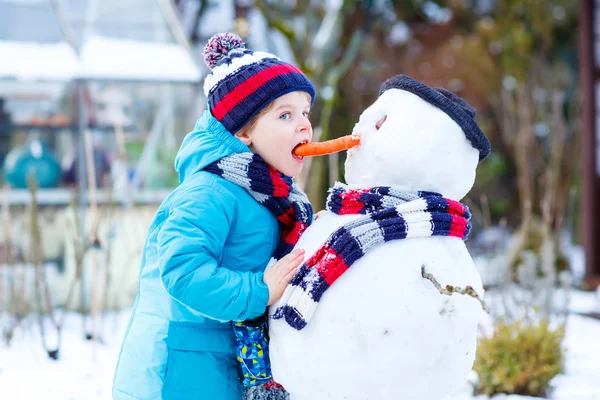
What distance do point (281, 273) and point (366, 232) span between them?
20 cm

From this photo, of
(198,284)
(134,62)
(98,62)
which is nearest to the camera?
(198,284)

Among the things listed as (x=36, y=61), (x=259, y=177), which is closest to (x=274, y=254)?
(x=259, y=177)

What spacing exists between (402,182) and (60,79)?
497 centimetres

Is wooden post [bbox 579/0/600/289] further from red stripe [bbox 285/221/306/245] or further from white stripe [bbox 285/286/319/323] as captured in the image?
white stripe [bbox 285/286/319/323]

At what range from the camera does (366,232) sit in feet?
5.15

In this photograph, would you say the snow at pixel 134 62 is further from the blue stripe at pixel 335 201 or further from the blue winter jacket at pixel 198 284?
the blue stripe at pixel 335 201

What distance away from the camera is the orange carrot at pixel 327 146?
171cm

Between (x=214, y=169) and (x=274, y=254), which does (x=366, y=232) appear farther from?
(x=214, y=169)

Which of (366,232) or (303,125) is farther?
(303,125)

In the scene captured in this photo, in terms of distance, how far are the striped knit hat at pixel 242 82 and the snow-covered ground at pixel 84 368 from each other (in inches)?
86.3

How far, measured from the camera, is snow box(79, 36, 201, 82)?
20.1 feet

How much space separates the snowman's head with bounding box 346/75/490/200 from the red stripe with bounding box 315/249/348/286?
23 centimetres

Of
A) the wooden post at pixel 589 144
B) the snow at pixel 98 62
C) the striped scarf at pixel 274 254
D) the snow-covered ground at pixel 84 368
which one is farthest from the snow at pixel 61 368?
the wooden post at pixel 589 144

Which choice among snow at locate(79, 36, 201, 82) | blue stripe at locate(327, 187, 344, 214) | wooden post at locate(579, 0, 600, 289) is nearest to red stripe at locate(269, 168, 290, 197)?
blue stripe at locate(327, 187, 344, 214)
